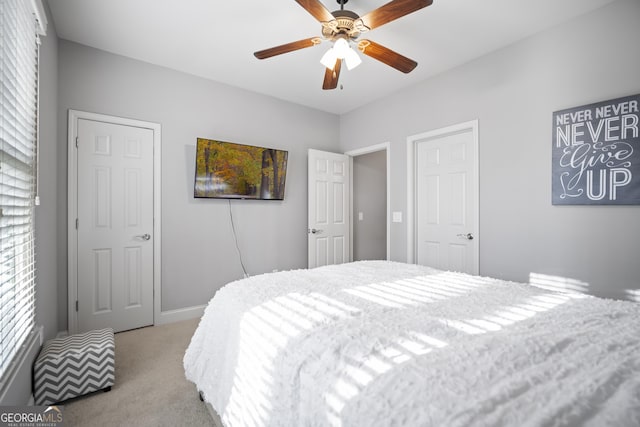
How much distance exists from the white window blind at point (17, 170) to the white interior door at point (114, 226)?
995 mm

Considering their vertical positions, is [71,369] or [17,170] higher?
[17,170]

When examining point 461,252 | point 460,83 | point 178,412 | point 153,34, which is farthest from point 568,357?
point 153,34

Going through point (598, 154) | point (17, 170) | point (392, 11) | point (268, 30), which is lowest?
point (17, 170)

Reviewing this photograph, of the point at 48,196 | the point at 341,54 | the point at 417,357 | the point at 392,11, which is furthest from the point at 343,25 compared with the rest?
the point at 48,196

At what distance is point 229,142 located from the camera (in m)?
3.56

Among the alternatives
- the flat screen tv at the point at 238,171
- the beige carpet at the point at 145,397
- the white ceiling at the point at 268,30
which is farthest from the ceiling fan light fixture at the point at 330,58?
the beige carpet at the point at 145,397

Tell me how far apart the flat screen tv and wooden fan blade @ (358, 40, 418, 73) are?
189 centimetres

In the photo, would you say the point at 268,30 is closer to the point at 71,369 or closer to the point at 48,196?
the point at 48,196

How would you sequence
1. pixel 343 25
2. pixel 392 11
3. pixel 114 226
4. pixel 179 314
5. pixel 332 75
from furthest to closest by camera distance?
pixel 179 314
pixel 114 226
pixel 332 75
pixel 343 25
pixel 392 11

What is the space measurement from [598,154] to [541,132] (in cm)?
45

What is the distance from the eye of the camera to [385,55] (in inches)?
90.0

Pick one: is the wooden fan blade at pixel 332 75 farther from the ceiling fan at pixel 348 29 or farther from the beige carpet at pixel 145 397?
the beige carpet at pixel 145 397

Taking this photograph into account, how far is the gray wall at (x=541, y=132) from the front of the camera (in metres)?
2.21

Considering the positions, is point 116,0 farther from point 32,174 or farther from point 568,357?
point 568,357
